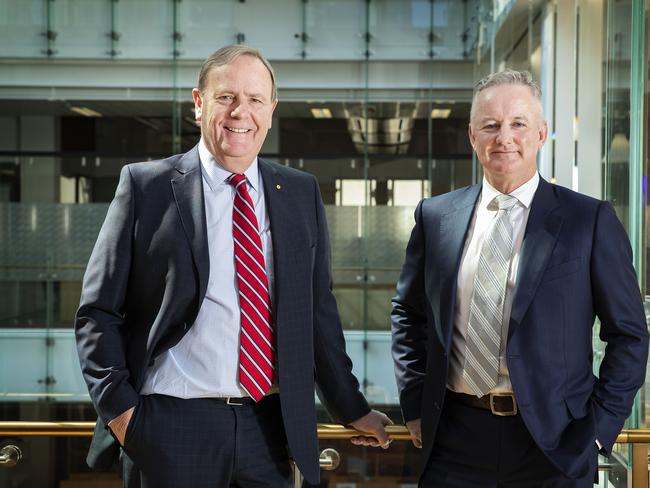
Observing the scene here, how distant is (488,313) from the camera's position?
1.91 m

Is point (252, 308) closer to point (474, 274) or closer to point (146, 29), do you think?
point (474, 274)

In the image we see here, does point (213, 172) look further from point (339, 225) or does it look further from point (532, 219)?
point (339, 225)

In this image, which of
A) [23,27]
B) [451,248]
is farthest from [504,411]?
[23,27]

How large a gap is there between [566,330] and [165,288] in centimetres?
94

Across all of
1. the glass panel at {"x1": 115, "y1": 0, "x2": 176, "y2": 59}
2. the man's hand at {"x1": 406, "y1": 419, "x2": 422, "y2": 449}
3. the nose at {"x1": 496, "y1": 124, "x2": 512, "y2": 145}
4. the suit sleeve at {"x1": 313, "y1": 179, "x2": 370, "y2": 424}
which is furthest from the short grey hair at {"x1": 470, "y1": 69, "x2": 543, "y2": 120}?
the glass panel at {"x1": 115, "y1": 0, "x2": 176, "y2": 59}

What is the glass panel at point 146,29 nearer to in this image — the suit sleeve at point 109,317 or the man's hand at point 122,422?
the suit sleeve at point 109,317

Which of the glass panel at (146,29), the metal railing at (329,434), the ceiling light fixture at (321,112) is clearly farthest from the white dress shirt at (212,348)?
the glass panel at (146,29)

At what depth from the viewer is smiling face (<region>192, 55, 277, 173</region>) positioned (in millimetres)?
1838

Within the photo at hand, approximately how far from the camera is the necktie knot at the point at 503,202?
2.00 meters

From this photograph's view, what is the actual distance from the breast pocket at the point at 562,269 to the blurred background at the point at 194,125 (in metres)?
6.89

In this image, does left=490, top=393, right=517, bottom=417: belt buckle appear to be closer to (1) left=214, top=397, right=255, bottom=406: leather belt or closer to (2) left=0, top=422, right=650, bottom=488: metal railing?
(2) left=0, top=422, right=650, bottom=488: metal railing

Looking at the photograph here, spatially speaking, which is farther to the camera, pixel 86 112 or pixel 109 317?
pixel 86 112

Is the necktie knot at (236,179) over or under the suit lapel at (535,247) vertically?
over

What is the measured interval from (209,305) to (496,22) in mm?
6973
